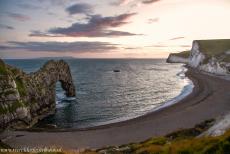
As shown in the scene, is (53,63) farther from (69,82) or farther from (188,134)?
(188,134)

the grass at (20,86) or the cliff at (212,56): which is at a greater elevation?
the cliff at (212,56)

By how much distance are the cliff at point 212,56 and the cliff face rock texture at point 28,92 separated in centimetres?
7871

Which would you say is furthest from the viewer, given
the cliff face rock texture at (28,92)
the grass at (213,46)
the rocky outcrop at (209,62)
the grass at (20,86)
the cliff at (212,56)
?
the grass at (213,46)

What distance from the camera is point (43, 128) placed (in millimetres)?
50188

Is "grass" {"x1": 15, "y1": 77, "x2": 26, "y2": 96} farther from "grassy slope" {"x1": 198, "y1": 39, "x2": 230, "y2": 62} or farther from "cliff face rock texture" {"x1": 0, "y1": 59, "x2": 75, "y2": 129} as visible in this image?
"grassy slope" {"x1": 198, "y1": 39, "x2": 230, "y2": 62}

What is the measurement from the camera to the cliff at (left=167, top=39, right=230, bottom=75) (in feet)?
431

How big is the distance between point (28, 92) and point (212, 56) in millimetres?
115732

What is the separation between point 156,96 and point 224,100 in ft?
73.0

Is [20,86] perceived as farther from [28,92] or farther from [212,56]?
[212,56]

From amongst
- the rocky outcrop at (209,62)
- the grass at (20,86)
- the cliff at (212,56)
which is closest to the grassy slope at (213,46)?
the cliff at (212,56)

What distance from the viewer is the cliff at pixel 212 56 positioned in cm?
13138

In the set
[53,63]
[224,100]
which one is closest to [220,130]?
[224,100]

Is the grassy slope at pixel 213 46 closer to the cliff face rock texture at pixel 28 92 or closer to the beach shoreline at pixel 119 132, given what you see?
the cliff face rock texture at pixel 28 92

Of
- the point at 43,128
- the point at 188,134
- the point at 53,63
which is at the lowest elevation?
the point at 43,128
